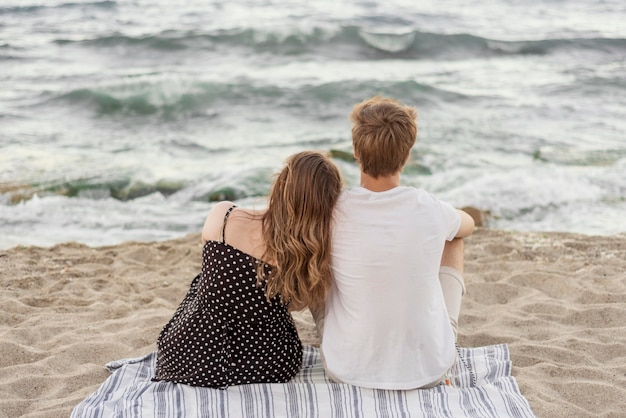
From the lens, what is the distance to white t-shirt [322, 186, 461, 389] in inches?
118

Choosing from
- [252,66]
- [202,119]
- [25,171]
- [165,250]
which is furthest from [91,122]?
[165,250]

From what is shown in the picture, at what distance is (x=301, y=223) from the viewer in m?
2.99

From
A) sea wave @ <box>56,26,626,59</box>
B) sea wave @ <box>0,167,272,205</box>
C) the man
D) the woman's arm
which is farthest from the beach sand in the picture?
sea wave @ <box>56,26,626,59</box>

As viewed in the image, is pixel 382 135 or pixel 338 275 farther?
pixel 338 275

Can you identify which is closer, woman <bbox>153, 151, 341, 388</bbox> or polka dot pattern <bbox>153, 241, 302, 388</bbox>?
woman <bbox>153, 151, 341, 388</bbox>

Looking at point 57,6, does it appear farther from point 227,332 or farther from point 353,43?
point 227,332

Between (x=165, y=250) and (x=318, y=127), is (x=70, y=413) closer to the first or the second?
(x=165, y=250)

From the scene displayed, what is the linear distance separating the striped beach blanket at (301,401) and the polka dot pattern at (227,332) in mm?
65

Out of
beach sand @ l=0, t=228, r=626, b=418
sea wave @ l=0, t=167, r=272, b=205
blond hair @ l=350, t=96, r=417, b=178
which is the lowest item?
sea wave @ l=0, t=167, r=272, b=205

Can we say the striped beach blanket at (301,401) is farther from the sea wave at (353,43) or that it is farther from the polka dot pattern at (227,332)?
the sea wave at (353,43)

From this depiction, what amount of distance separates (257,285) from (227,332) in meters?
0.28

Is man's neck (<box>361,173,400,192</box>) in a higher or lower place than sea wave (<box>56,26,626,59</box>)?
higher

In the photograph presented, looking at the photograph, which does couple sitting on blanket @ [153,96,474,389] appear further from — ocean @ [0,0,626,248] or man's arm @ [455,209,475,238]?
ocean @ [0,0,626,248]

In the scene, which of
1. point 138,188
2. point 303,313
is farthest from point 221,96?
point 303,313
